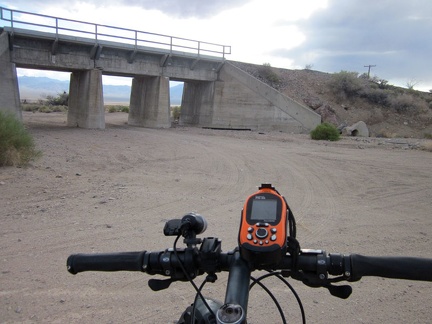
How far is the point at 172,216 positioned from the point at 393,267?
5694 mm

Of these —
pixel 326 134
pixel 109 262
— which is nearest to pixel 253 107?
Answer: pixel 326 134

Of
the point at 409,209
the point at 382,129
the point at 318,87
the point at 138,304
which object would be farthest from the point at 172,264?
the point at 318,87

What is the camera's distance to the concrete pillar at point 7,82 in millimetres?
23078

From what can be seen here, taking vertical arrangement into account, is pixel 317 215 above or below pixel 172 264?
below

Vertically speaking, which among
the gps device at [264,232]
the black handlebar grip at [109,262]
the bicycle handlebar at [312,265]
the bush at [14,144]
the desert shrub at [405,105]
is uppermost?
the desert shrub at [405,105]

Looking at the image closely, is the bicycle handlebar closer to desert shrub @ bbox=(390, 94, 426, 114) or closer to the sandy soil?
the sandy soil

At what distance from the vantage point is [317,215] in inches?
299

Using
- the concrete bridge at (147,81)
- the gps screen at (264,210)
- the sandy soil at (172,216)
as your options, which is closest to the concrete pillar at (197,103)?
the concrete bridge at (147,81)

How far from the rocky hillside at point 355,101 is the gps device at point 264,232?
116 feet

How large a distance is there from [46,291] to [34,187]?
530cm

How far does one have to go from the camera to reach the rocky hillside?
37.0 meters

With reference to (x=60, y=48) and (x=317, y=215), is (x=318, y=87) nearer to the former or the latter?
(x=60, y=48)

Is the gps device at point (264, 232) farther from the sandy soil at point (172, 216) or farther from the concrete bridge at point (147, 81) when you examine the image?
the concrete bridge at point (147, 81)

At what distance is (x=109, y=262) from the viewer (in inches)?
72.0
